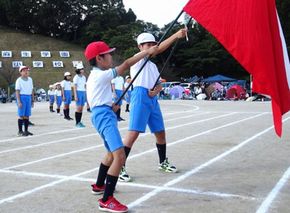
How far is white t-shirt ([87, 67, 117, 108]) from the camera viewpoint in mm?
4891

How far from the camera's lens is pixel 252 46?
529 cm

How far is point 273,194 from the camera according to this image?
5430mm

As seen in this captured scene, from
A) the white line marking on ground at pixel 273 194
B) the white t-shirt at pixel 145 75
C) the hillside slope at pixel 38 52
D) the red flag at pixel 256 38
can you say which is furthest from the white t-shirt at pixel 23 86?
the hillside slope at pixel 38 52

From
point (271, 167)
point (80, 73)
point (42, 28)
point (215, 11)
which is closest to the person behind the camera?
point (215, 11)

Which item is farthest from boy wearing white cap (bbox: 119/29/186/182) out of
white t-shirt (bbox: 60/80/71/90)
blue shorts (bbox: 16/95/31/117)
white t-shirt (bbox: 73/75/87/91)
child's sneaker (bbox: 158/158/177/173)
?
white t-shirt (bbox: 60/80/71/90)

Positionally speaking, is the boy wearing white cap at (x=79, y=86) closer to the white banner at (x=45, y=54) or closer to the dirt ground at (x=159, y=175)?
the dirt ground at (x=159, y=175)

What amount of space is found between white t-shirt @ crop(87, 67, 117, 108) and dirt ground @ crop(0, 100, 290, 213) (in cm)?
120

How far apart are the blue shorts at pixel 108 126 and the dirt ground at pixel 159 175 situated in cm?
75

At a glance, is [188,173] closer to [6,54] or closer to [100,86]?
[100,86]

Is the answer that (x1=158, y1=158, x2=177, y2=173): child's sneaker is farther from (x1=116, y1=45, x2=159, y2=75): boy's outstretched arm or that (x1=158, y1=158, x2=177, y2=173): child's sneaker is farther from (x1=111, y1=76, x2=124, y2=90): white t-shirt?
(x1=111, y1=76, x2=124, y2=90): white t-shirt

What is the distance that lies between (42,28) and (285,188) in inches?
3405

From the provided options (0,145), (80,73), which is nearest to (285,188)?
(0,145)

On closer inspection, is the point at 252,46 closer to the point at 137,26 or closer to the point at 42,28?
the point at 137,26

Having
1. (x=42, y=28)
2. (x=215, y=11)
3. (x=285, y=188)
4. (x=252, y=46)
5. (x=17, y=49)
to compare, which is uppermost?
(x=42, y=28)
